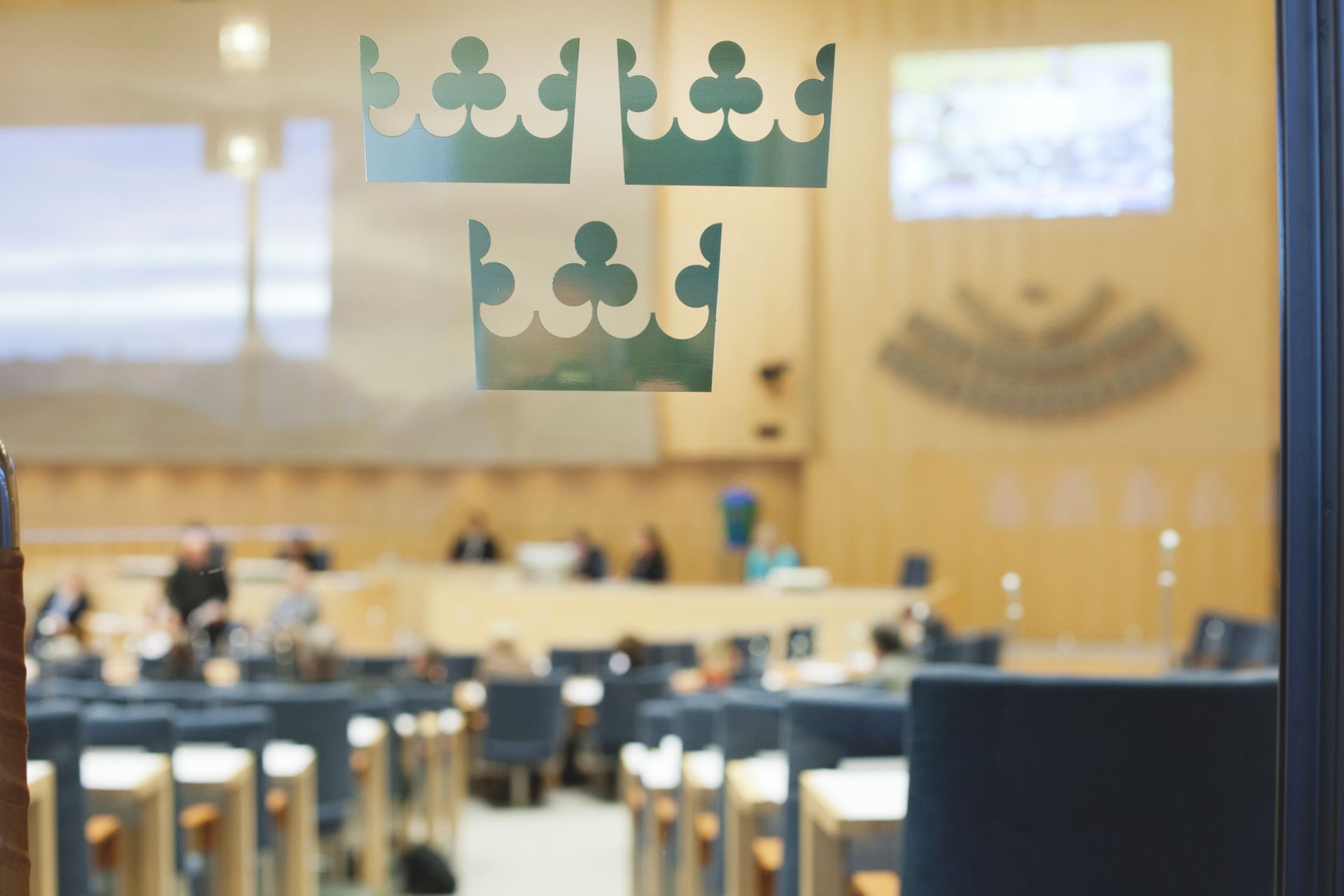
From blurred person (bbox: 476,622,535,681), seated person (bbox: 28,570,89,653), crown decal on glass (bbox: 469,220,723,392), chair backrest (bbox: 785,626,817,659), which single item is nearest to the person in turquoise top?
chair backrest (bbox: 785,626,817,659)

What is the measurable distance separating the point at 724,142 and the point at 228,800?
7.94ft

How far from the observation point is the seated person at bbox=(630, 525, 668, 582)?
37.6 feet

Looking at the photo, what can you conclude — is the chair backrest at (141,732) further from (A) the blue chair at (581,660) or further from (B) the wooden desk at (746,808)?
(A) the blue chair at (581,660)

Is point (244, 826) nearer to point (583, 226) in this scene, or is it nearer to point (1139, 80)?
point (583, 226)

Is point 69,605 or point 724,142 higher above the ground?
point 724,142

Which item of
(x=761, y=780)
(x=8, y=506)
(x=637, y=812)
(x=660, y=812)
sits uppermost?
(x=8, y=506)

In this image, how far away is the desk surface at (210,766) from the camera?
322 cm

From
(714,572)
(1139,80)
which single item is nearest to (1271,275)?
(1139,80)

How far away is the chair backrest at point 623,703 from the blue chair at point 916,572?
4672 millimetres

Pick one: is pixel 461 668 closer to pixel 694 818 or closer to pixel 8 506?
pixel 694 818

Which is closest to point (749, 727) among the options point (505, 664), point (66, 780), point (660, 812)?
point (660, 812)

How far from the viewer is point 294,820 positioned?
151 inches

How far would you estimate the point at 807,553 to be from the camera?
41.7 feet

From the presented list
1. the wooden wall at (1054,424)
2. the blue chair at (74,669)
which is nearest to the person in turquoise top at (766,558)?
the wooden wall at (1054,424)
